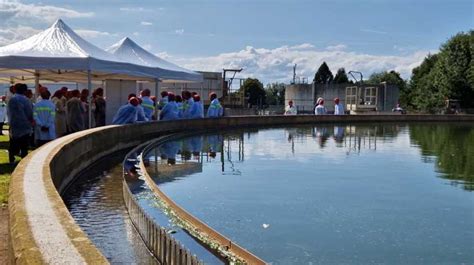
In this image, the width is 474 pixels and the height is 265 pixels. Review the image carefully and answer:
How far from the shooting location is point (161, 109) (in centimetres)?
2312

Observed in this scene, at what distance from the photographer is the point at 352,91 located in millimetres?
53812

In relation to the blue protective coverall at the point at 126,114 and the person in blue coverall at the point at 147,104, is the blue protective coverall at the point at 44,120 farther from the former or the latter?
the person in blue coverall at the point at 147,104

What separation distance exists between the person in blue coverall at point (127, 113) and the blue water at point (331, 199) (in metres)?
1.20

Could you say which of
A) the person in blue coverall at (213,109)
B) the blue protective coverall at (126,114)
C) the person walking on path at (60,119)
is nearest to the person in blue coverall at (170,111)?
the person in blue coverall at (213,109)

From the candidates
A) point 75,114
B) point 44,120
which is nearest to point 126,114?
point 75,114

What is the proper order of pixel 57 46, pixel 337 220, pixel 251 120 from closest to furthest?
pixel 337 220 < pixel 57 46 < pixel 251 120

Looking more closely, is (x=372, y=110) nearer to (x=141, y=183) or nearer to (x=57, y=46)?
(x=57, y=46)

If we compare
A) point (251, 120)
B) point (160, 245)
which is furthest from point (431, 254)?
point (251, 120)

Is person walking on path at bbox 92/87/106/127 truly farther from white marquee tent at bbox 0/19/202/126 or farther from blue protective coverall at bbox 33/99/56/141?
blue protective coverall at bbox 33/99/56/141

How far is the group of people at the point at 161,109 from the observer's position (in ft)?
56.0

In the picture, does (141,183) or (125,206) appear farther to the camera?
(141,183)

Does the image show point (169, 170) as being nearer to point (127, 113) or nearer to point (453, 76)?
point (127, 113)

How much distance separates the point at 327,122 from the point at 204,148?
55.5 feet

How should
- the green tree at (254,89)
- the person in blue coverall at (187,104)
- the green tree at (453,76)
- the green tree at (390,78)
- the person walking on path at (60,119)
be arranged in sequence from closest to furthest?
the person walking on path at (60,119), the person in blue coverall at (187,104), the green tree at (453,76), the green tree at (254,89), the green tree at (390,78)
